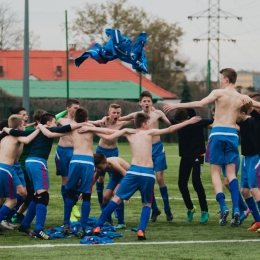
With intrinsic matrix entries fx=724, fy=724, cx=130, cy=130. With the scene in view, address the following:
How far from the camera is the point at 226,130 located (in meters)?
10.8

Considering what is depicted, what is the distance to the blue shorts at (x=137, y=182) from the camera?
10.2 m

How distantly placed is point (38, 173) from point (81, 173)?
2.20 ft

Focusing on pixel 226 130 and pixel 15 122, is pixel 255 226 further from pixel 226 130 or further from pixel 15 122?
pixel 15 122

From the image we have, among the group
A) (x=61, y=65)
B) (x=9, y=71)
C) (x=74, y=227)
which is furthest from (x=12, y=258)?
(x=61, y=65)

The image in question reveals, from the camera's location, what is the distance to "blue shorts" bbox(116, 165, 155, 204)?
10219mm

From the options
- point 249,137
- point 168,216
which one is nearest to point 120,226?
point 168,216

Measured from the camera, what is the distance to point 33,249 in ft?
30.8

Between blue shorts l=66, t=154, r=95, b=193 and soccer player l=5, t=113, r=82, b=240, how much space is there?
412 millimetres

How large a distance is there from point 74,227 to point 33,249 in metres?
1.61

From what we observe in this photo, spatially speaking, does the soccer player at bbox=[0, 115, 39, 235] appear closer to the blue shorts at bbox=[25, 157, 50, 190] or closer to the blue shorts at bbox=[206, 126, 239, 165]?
the blue shorts at bbox=[25, 157, 50, 190]

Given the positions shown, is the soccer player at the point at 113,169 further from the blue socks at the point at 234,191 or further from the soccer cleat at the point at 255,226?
the soccer cleat at the point at 255,226

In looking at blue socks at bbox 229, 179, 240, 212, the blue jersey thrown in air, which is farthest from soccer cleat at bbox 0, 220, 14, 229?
blue socks at bbox 229, 179, 240, 212

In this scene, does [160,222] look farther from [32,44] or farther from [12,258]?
[32,44]

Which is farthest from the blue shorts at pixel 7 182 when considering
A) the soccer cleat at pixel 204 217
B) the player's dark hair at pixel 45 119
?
the soccer cleat at pixel 204 217
